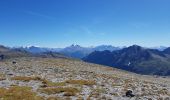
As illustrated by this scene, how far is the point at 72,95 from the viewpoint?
33156 mm

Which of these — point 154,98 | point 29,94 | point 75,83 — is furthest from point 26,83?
point 154,98

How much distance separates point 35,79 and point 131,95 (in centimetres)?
1910

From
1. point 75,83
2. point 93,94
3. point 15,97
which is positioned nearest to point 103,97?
point 93,94

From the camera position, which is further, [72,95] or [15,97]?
[72,95]

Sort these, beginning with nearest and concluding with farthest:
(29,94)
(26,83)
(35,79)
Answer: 1. (29,94)
2. (26,83)
3. (35,79)

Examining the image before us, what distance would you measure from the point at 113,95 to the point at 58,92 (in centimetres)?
698

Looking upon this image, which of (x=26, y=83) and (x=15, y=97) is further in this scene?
(x=26, y=83)

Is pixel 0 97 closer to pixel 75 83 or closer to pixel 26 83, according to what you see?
pixel 26 83

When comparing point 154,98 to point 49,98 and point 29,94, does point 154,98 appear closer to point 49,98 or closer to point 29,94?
point 49,98

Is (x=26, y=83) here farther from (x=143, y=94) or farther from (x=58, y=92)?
(x=143, y=94)

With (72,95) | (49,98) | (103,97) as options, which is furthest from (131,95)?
(49,98)

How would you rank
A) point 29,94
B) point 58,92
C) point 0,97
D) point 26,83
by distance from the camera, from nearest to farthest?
point 0,97 → point 29,94 → point 58,92 → point 26,83

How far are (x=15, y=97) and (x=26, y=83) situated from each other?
43.1 feet

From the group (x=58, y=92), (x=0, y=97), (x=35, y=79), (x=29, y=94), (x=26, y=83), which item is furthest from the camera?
(x=35, y=79)
